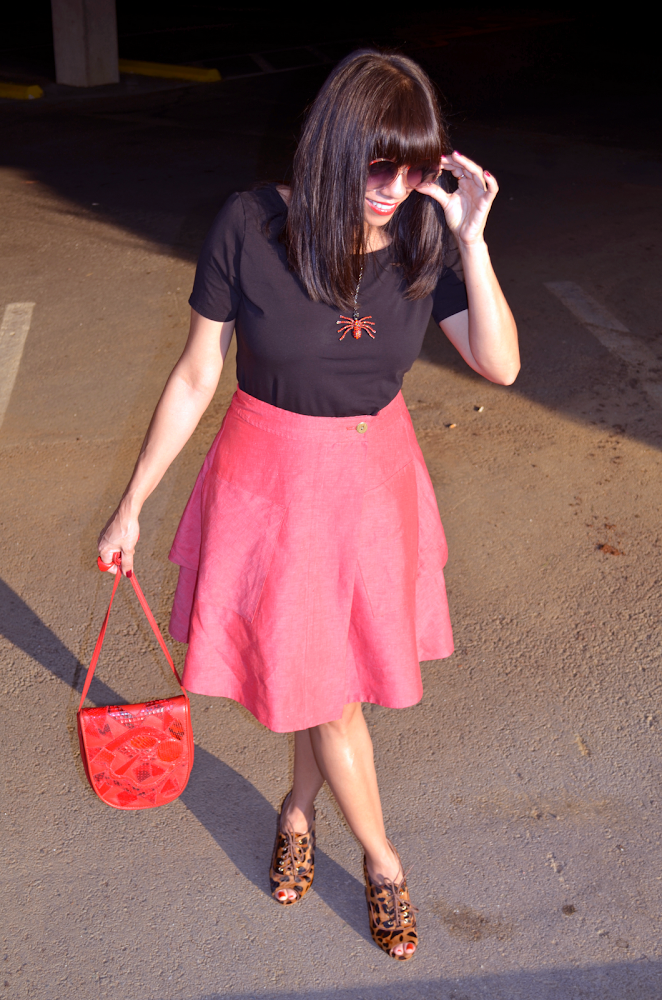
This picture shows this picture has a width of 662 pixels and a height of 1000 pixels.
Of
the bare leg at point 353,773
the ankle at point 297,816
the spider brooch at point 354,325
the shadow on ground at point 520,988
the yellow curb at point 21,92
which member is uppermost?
the spider brooch at point 354,325

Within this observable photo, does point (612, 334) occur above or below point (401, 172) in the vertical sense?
below

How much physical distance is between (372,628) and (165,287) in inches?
193

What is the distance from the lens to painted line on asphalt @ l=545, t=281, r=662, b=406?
18.0 ft

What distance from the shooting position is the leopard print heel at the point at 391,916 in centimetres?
252

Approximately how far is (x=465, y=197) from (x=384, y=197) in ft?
0.60

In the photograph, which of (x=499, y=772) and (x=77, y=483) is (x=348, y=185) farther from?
(x=77, y=483)

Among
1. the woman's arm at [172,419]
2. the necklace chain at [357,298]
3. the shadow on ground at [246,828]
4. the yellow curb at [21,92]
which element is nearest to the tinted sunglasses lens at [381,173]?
the necklace chain at [357,298]

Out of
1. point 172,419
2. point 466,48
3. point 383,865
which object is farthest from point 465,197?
point 466,48

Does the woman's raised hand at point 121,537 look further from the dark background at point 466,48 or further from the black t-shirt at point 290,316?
the dark background at point 466,48

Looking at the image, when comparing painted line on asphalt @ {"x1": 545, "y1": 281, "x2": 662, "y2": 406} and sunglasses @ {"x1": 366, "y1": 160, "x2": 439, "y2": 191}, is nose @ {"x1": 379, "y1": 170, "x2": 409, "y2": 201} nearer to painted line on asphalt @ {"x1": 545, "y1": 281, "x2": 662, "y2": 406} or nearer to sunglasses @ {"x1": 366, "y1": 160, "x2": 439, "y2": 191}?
sunglasses @ {"x1": 366, "y1": 160, "x2": 439, "y2": 191}

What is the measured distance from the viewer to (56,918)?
8.58 feet

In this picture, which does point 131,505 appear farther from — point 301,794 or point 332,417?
point 301,794

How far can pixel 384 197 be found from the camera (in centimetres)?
193

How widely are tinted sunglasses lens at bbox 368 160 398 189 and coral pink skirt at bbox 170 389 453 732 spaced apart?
0.53 m
